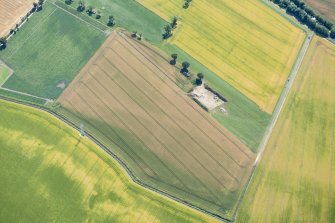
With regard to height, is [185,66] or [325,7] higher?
[325,7]

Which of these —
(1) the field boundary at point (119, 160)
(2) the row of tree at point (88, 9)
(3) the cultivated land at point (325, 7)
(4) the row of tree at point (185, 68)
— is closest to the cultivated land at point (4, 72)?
(1) the field boundary at point (119, 160)

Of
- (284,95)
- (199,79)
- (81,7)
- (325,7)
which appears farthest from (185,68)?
(325,7)

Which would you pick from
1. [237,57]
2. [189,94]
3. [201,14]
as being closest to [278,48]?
[237,57]

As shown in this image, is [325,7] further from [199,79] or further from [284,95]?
[199,79]

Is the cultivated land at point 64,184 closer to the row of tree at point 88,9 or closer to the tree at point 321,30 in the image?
the row of tree at point 88,9

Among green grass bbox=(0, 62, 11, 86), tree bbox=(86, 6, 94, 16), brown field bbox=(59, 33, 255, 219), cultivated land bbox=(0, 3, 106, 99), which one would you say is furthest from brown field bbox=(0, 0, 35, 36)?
brown field bbox=(59, 33, 255, 219)

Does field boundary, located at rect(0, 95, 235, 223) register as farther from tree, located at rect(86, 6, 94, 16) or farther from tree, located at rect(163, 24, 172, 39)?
tree, located at rect(163, 24, 172, 39)

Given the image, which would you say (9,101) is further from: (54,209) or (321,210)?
(321,210)

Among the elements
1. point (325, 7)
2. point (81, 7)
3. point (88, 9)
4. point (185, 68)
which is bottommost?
point (185, 68)
